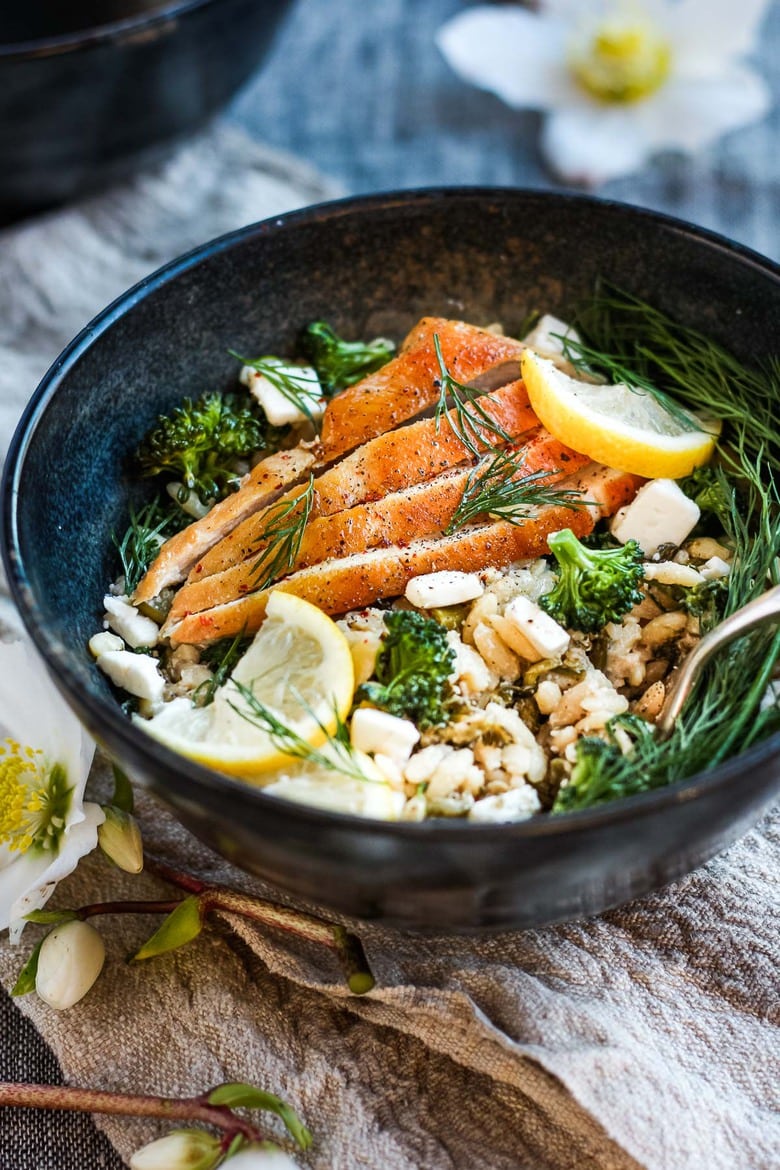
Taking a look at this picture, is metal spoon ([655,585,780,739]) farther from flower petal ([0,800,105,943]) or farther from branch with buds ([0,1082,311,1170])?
flower petal ([0,800,105,943])

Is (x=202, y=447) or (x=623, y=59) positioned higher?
(x=623, y=59)

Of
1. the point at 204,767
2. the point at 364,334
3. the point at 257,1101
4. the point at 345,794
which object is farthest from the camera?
the point at 364,334

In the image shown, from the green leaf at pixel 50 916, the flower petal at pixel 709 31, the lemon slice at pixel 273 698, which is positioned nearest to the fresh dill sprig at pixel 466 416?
the lemon slice at pixel 273 698

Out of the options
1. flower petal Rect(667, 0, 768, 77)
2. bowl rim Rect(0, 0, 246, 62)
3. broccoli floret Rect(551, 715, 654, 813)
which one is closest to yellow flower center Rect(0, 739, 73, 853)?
broccoli floret Rect(551, 715, 654, 813)

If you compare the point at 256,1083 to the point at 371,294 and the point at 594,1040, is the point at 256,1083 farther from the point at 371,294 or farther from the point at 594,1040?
the point at 371,294

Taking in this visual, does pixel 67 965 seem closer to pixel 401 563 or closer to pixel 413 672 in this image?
pixel 413 672

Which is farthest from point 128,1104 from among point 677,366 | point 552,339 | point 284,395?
point 677,366

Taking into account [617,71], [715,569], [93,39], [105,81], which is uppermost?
[93,39]

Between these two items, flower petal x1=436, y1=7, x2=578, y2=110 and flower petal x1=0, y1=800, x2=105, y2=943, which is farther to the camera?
flower petal x1=436, y1=7, x2=578, y2=110
